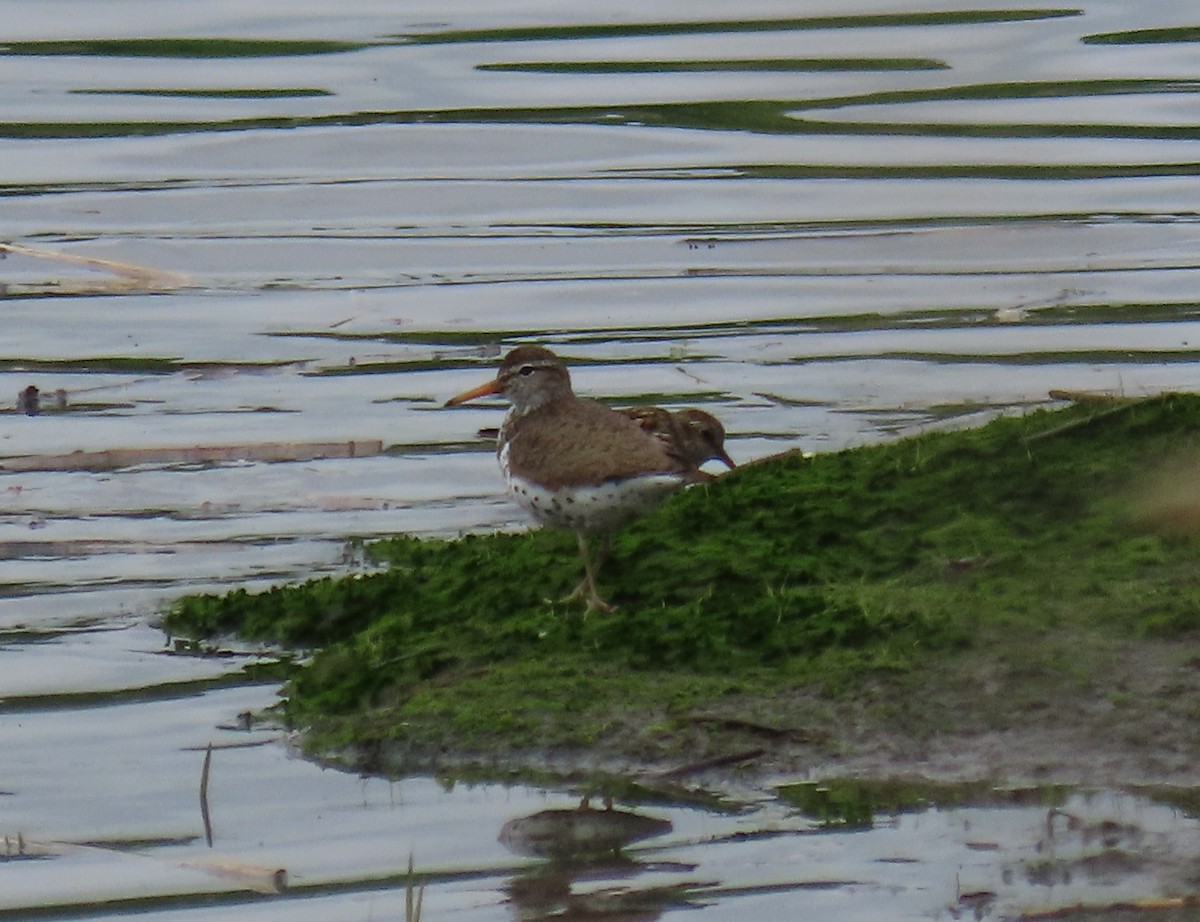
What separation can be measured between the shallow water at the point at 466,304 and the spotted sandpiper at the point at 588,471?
1.09 m

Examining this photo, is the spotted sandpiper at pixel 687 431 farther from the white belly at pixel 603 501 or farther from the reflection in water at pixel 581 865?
the reflection in water at pixel 581 865

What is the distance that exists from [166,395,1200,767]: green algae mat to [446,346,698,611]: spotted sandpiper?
9.1 inches

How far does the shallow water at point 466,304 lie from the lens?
19.7 feet

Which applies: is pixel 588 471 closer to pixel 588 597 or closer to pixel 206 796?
pixel 588 597

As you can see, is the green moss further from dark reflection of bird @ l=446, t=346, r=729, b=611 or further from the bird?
the bird

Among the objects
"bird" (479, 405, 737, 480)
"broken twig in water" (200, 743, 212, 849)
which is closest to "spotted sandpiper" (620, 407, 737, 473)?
"bird" (479, 405, 737, 480)

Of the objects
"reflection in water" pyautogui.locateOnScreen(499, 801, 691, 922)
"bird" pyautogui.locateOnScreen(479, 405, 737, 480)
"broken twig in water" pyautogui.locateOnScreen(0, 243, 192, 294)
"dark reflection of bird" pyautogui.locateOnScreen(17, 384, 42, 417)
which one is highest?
"broken twig in water" pyautogui.locateOnScreen(0, 243, 192, 294)

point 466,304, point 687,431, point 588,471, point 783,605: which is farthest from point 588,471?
point 466,304

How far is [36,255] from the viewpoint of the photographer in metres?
13.4

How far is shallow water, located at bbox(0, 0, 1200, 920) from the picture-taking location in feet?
19.7

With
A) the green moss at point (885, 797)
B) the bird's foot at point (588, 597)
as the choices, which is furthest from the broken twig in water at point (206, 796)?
the green moss at point (885, 797)

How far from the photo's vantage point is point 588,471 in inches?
295

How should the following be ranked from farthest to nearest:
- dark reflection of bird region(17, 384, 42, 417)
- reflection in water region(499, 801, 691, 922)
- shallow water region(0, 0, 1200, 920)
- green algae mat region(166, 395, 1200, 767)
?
dark reflection of bird region(17, 384, 42, 417) → green algae mat region(166, 395, 1200, 767) → shallow water region(0, 0, 1200, 920) → reflection in water region(499, 801, 691, 922)

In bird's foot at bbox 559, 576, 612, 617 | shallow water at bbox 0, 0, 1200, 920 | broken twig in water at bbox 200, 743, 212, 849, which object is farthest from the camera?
bird's foot at bbox 559, 576, 612, 617
